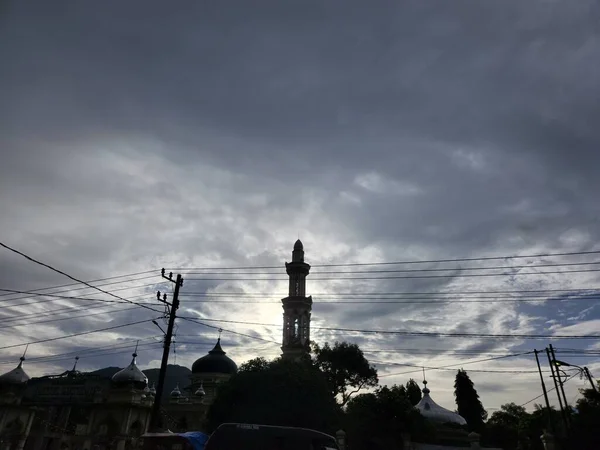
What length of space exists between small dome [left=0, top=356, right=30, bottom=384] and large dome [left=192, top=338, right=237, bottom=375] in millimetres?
24095

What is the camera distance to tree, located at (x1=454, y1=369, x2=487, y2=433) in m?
61.5

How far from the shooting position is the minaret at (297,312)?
1976 inches

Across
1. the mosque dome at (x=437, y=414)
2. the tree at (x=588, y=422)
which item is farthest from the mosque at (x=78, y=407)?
the tree at (x=588, y=422)

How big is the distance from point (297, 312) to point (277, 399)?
829 inches

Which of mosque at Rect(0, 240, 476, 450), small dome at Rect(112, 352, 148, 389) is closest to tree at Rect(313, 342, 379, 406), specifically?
mosque at Rect(0, 240, 476, 450)

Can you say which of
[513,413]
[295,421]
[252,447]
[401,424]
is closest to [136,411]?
[295,421]

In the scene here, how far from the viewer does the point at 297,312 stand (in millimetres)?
52469

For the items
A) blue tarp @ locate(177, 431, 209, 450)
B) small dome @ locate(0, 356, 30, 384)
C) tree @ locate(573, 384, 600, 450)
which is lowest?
blue tarp @ locate(177, 431, 209, 450)

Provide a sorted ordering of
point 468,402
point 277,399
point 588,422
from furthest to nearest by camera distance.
A: point 468,402 < point 277,399 < point 588,422

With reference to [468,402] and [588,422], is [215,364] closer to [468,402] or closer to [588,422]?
[468,402]

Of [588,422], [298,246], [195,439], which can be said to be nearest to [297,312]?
[298,246]

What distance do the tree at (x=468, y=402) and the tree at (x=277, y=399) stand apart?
127ft

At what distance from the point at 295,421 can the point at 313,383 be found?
11.1ft

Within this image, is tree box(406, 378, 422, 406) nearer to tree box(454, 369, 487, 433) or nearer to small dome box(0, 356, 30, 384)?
tree box(454, 369, 487, 433)
